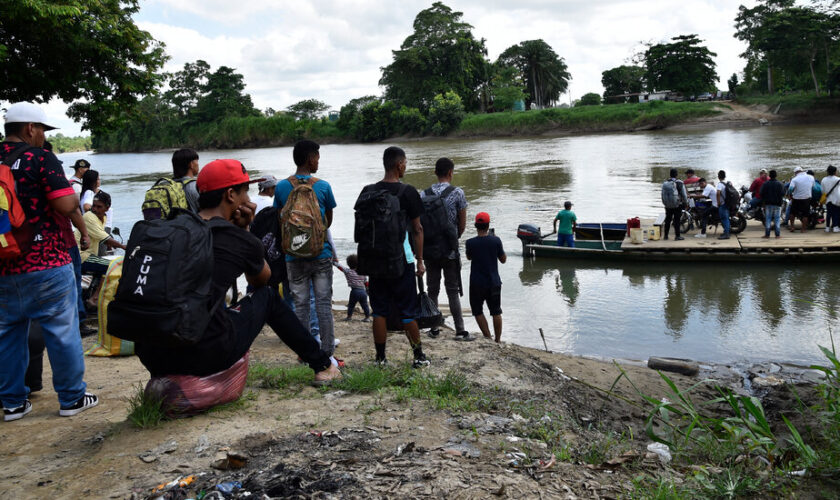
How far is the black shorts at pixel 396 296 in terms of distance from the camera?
15.8 ft

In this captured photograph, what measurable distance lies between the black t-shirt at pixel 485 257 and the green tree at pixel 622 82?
74.2m

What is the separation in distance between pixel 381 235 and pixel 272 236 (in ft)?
3.84

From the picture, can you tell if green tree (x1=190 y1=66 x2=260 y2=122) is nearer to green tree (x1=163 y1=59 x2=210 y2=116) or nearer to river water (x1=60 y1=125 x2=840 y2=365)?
green tree (x1=163 y1=59 x2=210 y2=116)

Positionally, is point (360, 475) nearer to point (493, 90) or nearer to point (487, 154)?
point (487, 154)

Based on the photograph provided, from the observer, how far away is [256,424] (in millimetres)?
3641

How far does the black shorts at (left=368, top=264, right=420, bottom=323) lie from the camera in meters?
4.82

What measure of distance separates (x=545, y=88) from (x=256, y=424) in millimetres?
90943

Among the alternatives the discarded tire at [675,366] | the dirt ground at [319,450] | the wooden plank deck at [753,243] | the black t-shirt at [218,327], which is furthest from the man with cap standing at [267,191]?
the wooden plank deck at [753,243]

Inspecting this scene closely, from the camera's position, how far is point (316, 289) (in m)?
4.89

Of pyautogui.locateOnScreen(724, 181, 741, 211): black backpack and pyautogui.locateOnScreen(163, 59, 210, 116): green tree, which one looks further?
pyautogui.locateOnScreen(163, 59, 210, 116): green tree

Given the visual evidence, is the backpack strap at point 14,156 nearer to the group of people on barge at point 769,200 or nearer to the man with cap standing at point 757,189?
the group of people on barge at point 769,200

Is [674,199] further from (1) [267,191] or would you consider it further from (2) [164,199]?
(2) [164,199]

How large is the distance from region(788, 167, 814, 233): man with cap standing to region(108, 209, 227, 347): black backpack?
14.8 m

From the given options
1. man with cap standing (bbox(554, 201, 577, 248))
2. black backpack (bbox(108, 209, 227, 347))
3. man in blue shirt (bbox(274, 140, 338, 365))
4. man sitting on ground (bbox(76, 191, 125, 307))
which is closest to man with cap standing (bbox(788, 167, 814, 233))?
man with cap standing (bbox(554, 201, 577, 248))
